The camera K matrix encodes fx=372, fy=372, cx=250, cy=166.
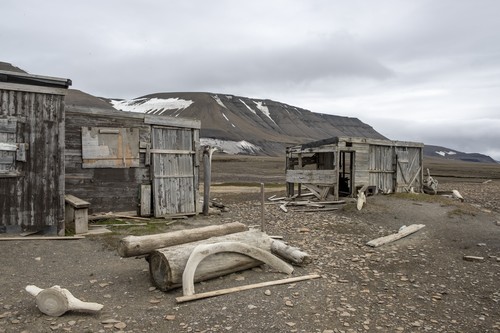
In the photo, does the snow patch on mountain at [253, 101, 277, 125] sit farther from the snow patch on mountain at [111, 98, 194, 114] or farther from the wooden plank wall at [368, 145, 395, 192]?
the wooden plank wall at [368, 145, 395, 192]

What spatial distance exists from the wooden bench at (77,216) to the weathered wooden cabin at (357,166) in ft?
38.1

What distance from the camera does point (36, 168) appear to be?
1028cm

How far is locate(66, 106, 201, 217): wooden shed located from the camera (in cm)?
1269

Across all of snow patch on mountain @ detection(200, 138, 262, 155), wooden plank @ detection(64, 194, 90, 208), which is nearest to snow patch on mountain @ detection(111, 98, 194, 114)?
snow patch on mountain @ detection(200, 138, 262, 155)

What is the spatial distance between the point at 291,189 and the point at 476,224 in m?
10.3

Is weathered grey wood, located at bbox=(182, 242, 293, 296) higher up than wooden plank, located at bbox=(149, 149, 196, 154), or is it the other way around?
wooden plank, located at bbox=(149, 149, 196, 154)

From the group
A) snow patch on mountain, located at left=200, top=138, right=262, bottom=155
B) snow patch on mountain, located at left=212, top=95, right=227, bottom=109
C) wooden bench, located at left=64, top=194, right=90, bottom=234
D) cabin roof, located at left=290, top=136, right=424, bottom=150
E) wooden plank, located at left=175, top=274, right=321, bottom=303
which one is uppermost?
snow patch on mountain, located at left=212, top=95, right=227, bottom=109

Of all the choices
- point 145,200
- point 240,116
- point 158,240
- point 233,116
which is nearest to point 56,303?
point 158,240

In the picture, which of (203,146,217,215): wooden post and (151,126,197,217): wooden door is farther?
(203,146,217,215): wooden post

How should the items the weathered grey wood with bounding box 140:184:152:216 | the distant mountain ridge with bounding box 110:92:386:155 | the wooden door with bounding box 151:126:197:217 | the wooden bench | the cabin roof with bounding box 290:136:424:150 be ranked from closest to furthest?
the wooden bench
the weathered grey wood with bounding box 140:184:152:216
the wooden door with bounding box 151:126:197:217
the cabin roof with bounding box 290:136:424:150
the distant mountain ridge with bounding box 110:92:386:155

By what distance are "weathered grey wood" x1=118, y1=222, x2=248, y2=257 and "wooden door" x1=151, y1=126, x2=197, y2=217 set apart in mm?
6593

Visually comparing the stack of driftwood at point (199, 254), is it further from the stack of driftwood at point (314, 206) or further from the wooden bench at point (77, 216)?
the stack of driftwood at point (314, 206)

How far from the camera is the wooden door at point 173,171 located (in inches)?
554

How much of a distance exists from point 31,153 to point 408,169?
62.8ft
